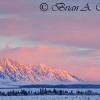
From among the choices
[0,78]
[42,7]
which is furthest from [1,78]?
[42,7]

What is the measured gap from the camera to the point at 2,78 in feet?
590

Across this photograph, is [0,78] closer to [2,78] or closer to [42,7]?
[2,78]

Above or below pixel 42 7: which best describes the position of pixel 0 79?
below

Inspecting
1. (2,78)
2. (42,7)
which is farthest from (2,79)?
(42,7)

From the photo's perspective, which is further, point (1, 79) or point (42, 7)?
point (1, 79)

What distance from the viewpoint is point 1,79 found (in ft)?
583

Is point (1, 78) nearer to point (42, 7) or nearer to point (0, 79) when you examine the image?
point (0, 79)

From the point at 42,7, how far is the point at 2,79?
157 meters

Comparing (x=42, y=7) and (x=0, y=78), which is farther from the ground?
(x=42, y=7)

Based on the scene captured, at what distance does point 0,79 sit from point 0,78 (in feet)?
20.7

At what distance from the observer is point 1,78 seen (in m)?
177

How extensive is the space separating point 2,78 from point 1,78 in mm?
2880

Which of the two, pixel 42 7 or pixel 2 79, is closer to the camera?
pixel 42 7

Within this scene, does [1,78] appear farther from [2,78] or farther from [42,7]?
[42,7]
